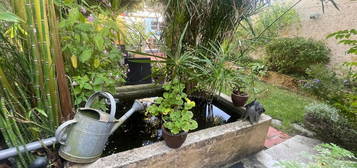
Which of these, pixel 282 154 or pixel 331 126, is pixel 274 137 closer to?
pixel 282 154

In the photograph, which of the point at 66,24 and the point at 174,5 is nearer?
the point at 66,24

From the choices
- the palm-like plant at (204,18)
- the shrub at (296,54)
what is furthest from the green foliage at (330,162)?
the shrub at (296,54)

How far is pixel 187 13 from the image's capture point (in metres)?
1.88

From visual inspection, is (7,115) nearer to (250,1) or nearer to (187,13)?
(187,13)

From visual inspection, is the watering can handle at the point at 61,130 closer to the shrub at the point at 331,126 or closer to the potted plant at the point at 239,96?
the potted plant at the point at 239,96

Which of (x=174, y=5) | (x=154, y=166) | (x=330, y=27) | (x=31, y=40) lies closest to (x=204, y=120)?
(x=154, y=166)

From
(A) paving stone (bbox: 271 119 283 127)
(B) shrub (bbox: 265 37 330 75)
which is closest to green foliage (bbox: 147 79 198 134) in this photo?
(A) paving stone (bbox: 271 119 283 127)

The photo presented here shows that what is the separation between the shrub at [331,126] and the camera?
2.00 meters

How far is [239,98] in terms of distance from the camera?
193 cm

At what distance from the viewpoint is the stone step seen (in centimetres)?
173

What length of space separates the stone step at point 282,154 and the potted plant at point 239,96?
0.60 metres

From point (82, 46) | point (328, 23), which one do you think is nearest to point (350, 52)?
point (82, 46)

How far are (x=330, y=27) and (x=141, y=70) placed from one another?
17.3 feet

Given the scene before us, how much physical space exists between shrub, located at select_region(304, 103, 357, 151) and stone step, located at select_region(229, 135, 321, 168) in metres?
0.17
